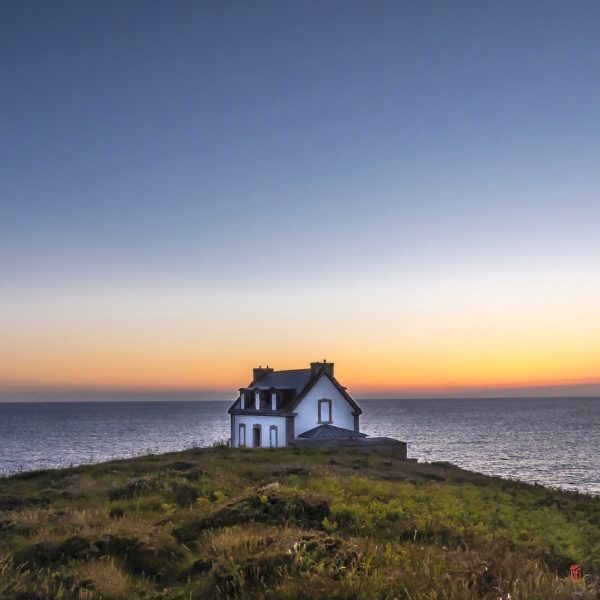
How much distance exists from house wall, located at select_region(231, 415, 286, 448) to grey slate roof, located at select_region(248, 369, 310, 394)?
2.62 m

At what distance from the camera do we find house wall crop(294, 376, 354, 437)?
150 feet

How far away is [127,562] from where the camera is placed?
1045 cm

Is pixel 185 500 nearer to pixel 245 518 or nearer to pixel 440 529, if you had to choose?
pixel 245 518

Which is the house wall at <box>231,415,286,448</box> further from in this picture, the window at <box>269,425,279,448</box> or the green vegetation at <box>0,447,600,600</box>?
the green vegetation at <box>0,447,600,600</box>

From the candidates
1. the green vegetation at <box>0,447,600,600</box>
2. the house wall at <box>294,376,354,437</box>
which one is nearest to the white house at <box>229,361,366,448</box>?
the house wall at <box>294,376,354,437</box>

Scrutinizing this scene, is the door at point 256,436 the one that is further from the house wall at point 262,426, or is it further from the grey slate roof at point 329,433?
the grey slate roof at point 329,433

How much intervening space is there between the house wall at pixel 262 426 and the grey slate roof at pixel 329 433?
1.68 metres

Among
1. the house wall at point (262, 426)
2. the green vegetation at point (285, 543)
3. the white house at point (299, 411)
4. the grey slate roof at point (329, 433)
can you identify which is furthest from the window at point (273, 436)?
the green vegetation at point (285, 543)

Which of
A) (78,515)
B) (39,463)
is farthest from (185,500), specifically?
(39,463)

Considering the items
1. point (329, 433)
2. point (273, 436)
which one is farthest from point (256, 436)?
point (329, 433)

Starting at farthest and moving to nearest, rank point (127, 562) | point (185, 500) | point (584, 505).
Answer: point (584, 505)
point (185, 500)
point (127, 562)

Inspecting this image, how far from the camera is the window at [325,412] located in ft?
154

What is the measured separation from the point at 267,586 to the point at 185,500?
32.4ft

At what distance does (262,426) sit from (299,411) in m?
3.92
